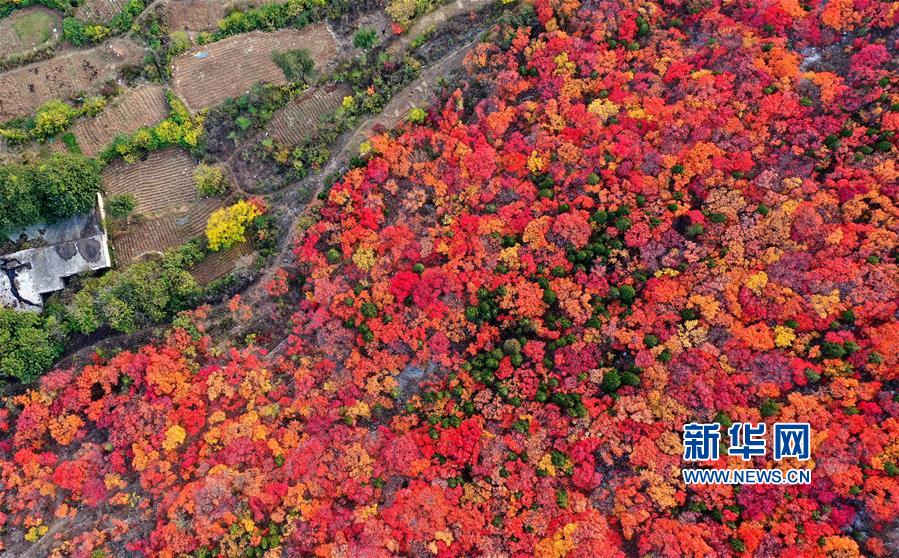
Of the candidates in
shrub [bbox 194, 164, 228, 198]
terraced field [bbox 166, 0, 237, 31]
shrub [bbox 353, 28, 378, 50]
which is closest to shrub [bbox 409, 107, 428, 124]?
shrub [bbox 353, 28, 378, 50]

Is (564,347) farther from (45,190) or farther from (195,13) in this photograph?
(195,13)

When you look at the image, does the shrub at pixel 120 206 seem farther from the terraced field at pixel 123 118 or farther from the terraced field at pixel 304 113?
the terraced field at pixel 304 113

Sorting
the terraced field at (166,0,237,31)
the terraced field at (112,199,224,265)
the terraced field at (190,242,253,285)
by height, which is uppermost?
the terraced field at (166,0,237,31)

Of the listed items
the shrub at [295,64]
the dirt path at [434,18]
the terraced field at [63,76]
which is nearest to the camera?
the shrub at [295,64]

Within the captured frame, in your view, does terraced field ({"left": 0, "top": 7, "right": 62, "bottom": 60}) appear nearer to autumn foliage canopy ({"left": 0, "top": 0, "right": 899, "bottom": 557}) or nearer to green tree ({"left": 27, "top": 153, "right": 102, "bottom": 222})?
green tree ({"left": 27, "top": 153, "right": 102, "bottom": 222})

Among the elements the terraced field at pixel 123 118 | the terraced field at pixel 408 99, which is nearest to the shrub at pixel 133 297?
the terraced field at pixel 123 118

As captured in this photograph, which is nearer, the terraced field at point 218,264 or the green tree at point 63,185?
the green tree at point 63,185

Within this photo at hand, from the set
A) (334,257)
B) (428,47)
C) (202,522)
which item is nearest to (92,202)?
(334,257)
